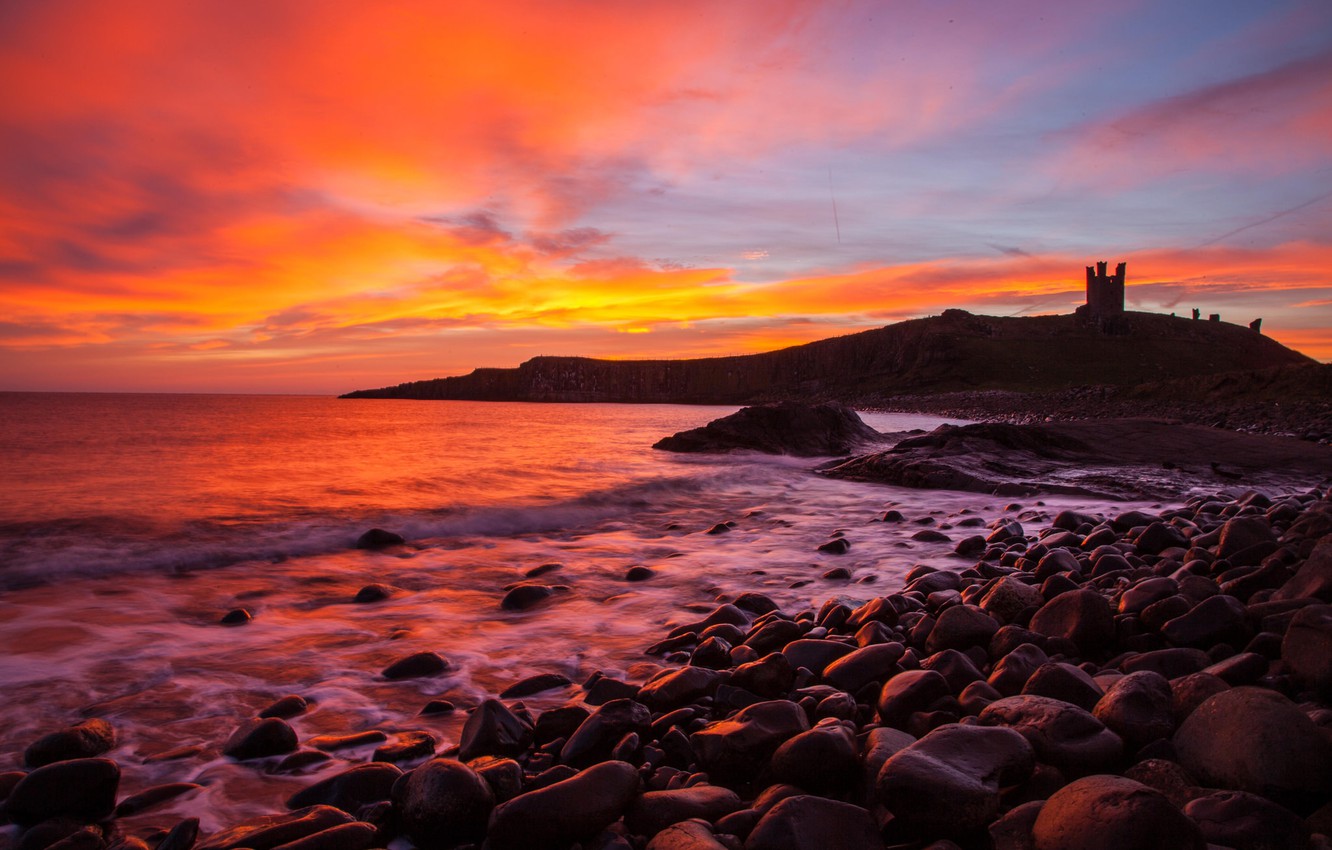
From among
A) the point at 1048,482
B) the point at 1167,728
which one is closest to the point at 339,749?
the point at 1167,728

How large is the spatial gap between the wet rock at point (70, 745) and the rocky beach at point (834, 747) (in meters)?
0.01

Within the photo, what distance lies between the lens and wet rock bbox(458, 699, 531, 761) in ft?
9.88

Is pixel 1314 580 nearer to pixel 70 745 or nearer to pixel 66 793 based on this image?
pixel 66 793

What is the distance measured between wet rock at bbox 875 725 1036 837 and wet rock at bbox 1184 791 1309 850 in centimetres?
49

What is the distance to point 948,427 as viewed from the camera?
15492mm

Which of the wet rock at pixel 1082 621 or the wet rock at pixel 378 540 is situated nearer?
the wet rock at pixel 1082 621

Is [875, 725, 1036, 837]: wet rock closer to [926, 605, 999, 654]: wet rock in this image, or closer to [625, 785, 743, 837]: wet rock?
[625, 785, 743, 837]: wet rock

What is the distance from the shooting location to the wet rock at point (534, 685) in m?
3.89

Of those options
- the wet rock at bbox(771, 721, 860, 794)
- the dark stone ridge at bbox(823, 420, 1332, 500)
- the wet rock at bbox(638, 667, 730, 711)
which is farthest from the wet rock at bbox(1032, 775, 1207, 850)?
the dark stone ridge at bbox(823, 420, 1332, 500)

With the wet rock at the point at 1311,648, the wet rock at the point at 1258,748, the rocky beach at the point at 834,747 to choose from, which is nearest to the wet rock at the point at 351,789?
the rocky beach at the point at 834,747

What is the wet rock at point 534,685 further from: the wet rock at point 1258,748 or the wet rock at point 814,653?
the wet rock at point 1258,748

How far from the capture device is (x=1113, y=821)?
1.82 meters

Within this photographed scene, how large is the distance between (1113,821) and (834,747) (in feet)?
3.04

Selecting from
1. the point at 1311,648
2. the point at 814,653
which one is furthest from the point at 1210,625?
the point at 814,653
